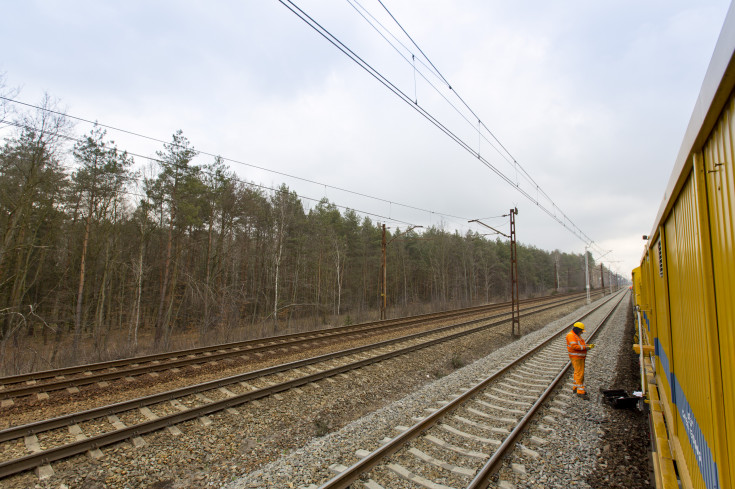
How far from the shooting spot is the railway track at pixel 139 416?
4.84m

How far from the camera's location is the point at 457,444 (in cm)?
531

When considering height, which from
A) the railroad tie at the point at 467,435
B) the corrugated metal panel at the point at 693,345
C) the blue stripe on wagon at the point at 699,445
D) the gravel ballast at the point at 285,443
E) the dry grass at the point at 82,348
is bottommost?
the dry grass at the point at 82,348

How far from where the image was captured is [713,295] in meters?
1.99

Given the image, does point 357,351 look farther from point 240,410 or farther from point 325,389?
point 240,410

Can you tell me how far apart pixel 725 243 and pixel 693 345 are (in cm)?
143

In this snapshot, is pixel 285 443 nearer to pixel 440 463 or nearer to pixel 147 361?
pixel 440 463

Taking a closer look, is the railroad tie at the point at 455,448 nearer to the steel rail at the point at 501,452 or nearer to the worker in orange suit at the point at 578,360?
the steel rail at the point at 501,452

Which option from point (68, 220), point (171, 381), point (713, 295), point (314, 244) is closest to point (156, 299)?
point (68, 220)

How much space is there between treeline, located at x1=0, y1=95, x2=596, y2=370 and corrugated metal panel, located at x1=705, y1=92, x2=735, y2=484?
15378mm

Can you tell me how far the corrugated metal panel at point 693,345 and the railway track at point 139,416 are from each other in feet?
21.7

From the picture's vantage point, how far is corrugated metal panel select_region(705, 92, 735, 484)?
1.61m

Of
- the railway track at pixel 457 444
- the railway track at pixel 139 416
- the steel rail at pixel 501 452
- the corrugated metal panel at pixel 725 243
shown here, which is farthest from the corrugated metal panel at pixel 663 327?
the railway track at pixel 139 416

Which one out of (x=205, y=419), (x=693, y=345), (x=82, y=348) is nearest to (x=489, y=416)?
(x=693, y=345)

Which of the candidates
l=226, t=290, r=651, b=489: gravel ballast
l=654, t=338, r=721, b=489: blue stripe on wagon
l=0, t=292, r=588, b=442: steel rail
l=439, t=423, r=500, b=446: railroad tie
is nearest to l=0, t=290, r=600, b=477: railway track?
l=0, t=292, r=588, b=442: steel rail
